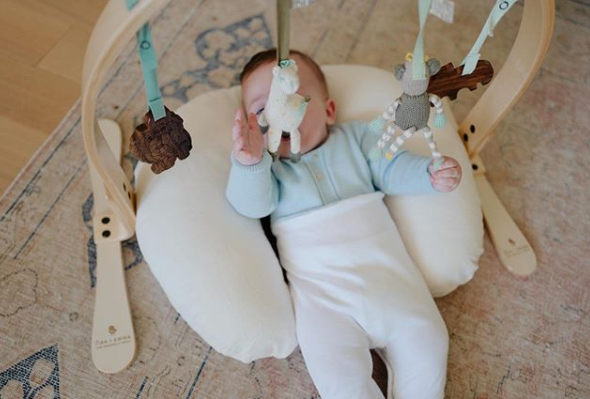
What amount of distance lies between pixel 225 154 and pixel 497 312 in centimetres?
68

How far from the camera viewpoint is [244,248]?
943 millimetres

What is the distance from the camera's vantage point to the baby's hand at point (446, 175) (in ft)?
2.95

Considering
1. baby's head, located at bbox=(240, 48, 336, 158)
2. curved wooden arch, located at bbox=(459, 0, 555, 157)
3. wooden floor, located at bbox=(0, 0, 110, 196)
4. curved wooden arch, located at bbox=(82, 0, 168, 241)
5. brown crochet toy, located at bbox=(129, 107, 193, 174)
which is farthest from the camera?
wooden floor, located at bbox=(0, 0, 110, 196)

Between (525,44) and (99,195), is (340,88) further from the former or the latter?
(99,195)

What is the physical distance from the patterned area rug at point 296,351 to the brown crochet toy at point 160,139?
0.43 m

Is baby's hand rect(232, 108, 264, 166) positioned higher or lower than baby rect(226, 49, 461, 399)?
higher

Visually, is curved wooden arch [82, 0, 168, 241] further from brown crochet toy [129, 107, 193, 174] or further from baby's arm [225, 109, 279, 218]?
baby's arm [225, 109, 279, 218]

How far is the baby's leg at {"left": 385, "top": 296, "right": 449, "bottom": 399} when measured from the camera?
899 mm

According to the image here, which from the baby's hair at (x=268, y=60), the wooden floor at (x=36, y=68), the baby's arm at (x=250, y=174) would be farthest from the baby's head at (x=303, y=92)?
the wooden floor at (x=36, y=68)

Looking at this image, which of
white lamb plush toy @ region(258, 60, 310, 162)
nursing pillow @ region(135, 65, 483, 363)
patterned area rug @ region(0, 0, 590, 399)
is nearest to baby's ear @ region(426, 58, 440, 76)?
white lamb plush toy @ region(258, 60, 310, 162)

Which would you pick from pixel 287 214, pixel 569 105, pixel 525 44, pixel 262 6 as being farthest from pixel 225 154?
pixel 569 105

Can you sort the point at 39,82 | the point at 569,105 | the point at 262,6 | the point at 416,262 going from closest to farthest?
the point at 416,262 < the point at 39,82 < the point at 569,105 < the point at 262,6

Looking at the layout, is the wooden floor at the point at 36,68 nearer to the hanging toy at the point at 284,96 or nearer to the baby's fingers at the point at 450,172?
the hanging toy at the point at 284,96

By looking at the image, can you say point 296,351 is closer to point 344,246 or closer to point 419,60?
point 344,246
